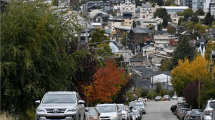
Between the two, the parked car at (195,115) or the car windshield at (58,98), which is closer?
the car windshield at (58,98)

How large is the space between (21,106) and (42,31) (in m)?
3.90

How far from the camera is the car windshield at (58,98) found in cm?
2441

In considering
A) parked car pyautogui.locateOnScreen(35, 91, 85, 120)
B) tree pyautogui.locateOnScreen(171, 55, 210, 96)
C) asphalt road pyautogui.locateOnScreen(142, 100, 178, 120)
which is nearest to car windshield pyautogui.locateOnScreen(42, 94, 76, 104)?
parked car pyautogui.locateOnScreen(35, 91, 85, 120)

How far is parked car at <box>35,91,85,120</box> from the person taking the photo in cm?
2345

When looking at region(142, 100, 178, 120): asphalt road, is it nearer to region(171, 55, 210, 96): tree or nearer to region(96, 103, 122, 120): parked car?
region(171, 55, 210, 96): tree

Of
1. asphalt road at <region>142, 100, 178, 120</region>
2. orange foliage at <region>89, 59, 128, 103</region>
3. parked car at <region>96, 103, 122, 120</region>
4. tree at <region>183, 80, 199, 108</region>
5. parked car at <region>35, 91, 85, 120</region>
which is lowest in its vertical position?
asphalt road at <region>142, 100, 178, 120</region>

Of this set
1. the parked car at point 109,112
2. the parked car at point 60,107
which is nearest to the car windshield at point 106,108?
the parked car at point 109,112

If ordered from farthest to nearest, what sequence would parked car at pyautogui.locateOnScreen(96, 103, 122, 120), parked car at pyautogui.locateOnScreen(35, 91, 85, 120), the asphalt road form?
1. the asphalt road
2. parked car at pyautogui.locateOnScreen(96, 103, 122, 120)
3. parked car at pyautogui.locateOnScreen(35, 91, 85, 120)

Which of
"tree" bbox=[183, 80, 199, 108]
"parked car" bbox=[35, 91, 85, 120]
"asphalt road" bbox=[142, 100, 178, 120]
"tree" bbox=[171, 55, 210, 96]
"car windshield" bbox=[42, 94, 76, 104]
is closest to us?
"parked car" bbox=[35, 91, 85, 120]

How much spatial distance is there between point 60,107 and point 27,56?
552cm

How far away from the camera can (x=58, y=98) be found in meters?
24.5

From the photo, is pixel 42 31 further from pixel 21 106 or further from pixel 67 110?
pixel 67 110

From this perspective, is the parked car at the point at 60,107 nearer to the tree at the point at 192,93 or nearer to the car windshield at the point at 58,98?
the car windshield at the point at 58,98

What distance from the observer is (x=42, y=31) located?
29.8 metres
